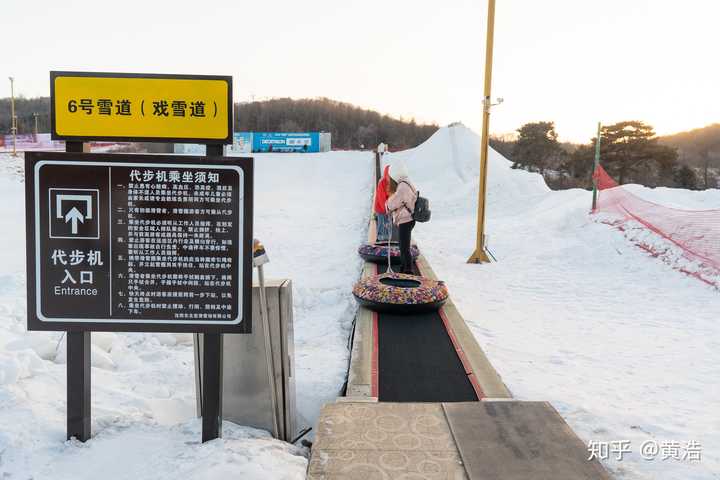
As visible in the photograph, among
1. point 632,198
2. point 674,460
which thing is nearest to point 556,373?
point 674,460

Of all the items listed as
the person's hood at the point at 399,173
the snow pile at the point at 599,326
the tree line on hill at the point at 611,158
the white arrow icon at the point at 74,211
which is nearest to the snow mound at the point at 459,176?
the tree line on hill at the point at 611,158

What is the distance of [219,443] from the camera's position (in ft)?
10.0

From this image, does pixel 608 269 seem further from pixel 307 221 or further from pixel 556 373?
pixel 307 221

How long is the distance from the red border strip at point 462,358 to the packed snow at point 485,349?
35 centimetres

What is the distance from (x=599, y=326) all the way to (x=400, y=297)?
265 cm

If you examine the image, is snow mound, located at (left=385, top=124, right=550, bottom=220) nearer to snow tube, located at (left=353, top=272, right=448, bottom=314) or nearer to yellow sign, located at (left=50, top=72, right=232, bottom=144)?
snow tube, located at (left=353, top=272, right=448, bottom=314)

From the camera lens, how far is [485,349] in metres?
5.80

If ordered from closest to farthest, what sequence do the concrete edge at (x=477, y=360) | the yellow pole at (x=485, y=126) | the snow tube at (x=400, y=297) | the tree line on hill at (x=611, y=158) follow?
the concrete edge at (x=477, y=360)
the snow tube at (x=400, y=297)
the yellow pole at (x=485, y=126)
the tree line on hill at (x=611, y=158)

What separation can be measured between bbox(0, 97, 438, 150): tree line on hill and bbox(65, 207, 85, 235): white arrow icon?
226ft

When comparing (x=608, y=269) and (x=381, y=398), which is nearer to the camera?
(x=381, y=398)

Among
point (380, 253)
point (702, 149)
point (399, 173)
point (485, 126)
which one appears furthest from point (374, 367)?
point (702, 149)

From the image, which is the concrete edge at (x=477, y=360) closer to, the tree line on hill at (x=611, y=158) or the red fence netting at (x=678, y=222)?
the red fence netting at (x=678, y=222)

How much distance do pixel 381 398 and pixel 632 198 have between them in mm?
13783

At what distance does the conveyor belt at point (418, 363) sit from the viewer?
414 cm
